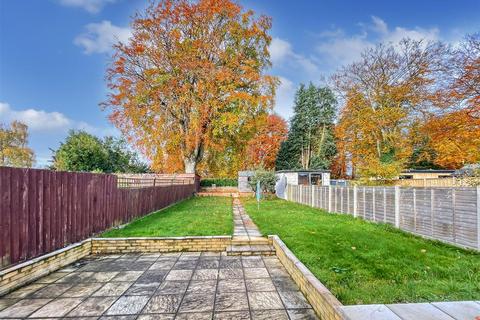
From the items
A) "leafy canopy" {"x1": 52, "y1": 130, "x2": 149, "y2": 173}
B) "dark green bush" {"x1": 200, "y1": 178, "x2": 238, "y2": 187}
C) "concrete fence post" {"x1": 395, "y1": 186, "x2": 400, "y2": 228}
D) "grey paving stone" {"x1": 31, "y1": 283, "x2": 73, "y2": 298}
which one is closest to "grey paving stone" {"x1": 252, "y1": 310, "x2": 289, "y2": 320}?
"grey paving stone" {"x1": 31, "y1": 283, "x2": 73, "y2": 298}

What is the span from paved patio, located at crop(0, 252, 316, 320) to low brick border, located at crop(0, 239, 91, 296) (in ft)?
0.40

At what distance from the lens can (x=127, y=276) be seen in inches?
172

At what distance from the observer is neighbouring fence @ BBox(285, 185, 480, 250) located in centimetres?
532

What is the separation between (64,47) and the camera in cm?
1327

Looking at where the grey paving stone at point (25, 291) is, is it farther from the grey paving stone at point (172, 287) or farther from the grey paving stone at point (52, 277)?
the grey paving stone at point (172, 287)

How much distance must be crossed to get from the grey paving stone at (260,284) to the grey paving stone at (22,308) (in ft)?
8.23

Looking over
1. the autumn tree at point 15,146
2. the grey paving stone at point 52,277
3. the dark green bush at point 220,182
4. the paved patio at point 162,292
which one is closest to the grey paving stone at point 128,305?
the paved patio at point 162,292

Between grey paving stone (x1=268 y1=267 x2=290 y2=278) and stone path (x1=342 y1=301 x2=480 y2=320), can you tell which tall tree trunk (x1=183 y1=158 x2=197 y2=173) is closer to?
grey paving stone (x1=268 y1=267 x2=290 y2=278)

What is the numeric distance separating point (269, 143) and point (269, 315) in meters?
34.0

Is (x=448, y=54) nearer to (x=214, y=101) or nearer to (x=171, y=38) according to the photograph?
(x=214, y=101)

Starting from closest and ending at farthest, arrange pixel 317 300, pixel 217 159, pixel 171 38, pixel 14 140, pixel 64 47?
pixel 317 300
pixel 64 47
pixel 171 38
pixel 217 159
pixel 14 140

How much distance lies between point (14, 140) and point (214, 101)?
28.2 m

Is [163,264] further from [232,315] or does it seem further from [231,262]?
[232,315]

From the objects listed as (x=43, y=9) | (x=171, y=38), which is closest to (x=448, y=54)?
(x=171, y=38)
